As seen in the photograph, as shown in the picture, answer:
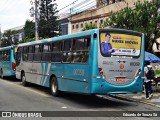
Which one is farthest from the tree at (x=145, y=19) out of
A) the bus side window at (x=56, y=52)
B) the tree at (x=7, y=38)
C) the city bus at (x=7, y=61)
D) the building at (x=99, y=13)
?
the tree at (x=7, y=38)

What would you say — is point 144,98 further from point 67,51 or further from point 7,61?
point 7,61

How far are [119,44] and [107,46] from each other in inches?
22.0

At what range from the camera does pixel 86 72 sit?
13672mm

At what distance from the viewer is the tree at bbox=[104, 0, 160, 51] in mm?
28641

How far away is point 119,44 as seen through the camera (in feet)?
45.4

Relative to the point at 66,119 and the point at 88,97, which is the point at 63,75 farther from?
the point at 66,119

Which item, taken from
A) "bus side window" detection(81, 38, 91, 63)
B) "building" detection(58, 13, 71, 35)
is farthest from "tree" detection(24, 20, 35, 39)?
"bus side window" detection(81, 38, 91, 63)

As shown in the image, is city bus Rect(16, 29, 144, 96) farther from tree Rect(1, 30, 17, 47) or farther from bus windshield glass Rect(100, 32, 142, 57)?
tree Rect(1, 30, 17, 47)

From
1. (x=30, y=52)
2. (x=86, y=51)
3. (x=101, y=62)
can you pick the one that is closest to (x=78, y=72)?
(x=86, y=51)

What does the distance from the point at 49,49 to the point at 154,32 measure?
44.3ft

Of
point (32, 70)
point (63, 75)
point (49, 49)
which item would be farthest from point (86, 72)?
point (32, 70)

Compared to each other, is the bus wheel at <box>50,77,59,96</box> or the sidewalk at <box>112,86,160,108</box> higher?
the bus wheel at <box>50,77,59,96</box>

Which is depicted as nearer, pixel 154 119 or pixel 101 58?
pixel 154 119

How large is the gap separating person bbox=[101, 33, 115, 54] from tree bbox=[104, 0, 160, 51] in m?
15.0
